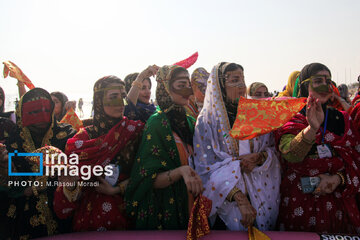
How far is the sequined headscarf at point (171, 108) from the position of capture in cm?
247

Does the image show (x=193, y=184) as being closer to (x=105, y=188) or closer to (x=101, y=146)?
(x=105, y=188)

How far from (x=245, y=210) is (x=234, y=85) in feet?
3.57

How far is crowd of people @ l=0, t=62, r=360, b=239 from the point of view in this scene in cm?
219

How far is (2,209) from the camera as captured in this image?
249 cm

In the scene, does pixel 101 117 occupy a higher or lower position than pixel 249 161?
higher

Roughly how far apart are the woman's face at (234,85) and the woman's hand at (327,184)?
39.5 inches

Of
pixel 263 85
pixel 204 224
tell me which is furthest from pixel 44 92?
pixel 263 85

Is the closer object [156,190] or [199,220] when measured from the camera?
[199,220]

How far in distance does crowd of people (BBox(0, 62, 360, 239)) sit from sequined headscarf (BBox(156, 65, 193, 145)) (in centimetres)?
1

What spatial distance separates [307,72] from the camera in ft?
7.93

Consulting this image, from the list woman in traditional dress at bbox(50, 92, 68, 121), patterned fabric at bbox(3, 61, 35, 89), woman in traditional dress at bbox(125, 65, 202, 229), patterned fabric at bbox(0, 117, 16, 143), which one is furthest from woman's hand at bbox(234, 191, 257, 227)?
woman in traditional dress at bbox(50, 92, 68, 121)

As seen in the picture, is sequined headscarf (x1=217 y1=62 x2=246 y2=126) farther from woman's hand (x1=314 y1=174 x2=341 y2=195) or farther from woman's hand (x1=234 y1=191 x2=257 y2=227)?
woman's hand (x1=314 y1=174 x2=341 y2=195)

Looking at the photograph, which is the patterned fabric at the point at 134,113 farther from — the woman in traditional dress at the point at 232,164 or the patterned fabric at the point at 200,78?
the patterned fabric at the point at 200,78

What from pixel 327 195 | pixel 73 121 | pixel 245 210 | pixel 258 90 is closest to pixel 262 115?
pixel 245 210
